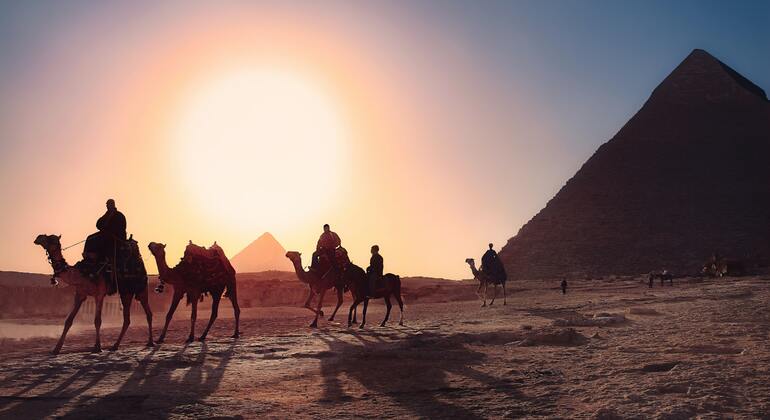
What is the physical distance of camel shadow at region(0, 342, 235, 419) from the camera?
4.33 meters

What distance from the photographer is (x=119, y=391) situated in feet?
16.2

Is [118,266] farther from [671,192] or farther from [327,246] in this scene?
[671,192]

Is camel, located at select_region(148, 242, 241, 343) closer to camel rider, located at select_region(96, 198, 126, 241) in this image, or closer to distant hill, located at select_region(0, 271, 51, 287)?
camel rider, located at select_region(96, 198, 126, 241)

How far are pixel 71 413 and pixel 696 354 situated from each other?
5096 millimetres

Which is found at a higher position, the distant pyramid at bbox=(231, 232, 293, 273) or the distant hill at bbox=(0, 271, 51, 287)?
the distant pyramid at bbox=(231, 232, 293, 273)

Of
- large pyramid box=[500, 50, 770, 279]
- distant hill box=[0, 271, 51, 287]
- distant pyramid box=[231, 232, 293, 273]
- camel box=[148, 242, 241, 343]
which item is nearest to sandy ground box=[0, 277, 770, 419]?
camel box=[148, 242, 241, 343]

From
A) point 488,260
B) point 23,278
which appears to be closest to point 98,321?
point 488,260

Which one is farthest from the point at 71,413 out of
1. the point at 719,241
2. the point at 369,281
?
the point at 719,241

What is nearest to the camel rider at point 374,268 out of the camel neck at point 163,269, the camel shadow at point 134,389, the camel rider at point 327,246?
the camel rider at point 327,246

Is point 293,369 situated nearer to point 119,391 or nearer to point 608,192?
point 119,391

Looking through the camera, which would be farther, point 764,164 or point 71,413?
point 764,164

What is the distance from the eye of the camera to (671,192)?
7050cm

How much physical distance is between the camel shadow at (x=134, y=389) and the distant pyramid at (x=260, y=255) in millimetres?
127833

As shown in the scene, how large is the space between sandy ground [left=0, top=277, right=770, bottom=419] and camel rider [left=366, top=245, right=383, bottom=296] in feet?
11.7
